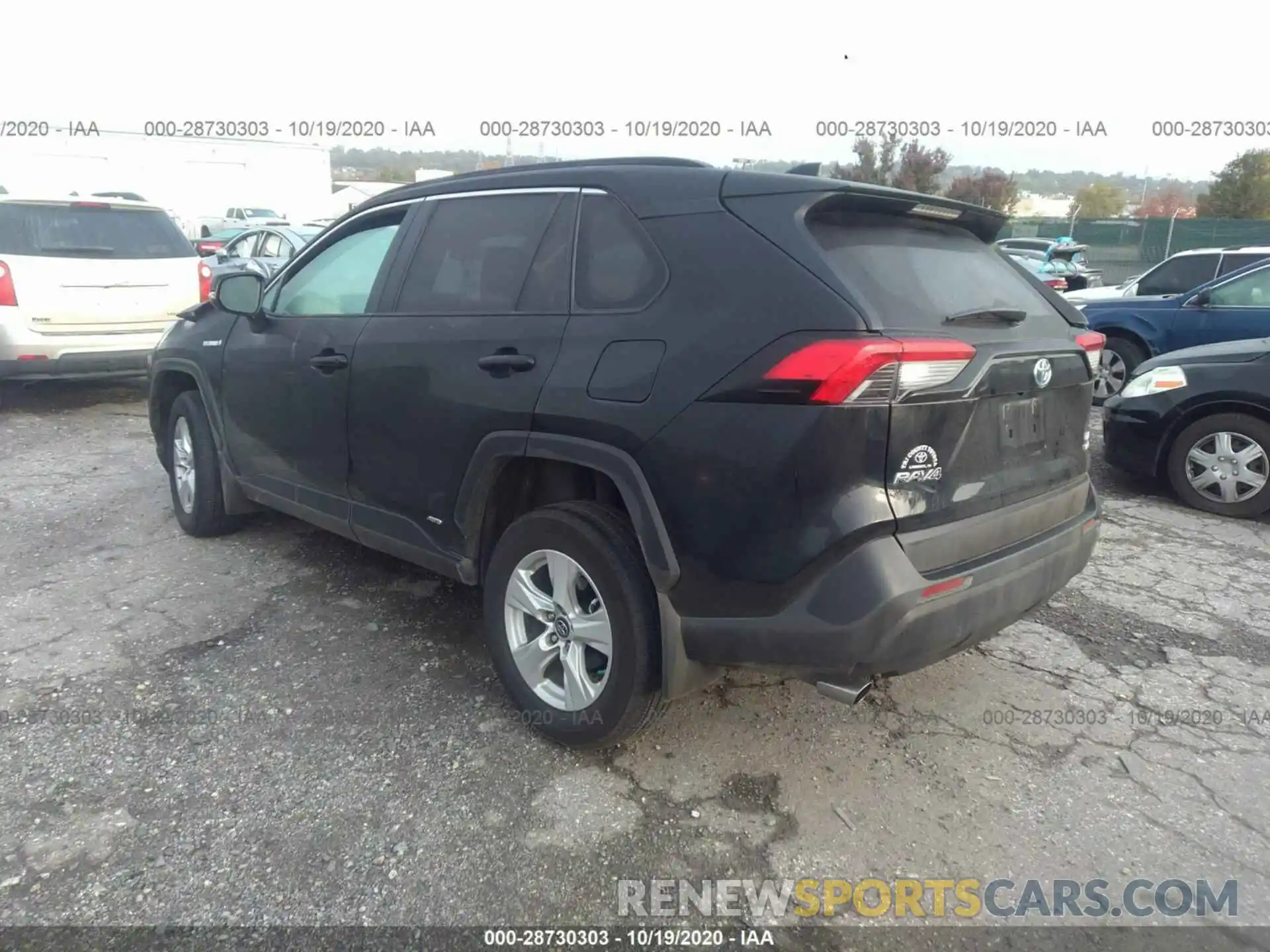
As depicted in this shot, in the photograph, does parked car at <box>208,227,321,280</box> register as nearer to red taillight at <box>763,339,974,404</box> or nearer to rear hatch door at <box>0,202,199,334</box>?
rear hatch door at <box>0,202,199,334</box>

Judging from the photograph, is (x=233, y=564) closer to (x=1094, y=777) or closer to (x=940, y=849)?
(x=940, y=849)

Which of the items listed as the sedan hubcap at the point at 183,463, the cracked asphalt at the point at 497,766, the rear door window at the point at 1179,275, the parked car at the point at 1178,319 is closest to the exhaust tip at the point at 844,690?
the cracked asphalt at the point at 497,766

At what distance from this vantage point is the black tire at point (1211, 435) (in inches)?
217

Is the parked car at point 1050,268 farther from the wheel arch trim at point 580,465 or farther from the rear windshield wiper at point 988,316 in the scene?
the wheel arch trim at point 580,465

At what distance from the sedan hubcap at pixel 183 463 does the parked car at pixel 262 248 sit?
958 centimetres

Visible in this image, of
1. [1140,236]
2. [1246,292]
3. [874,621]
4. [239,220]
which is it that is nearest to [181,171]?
[239,220]

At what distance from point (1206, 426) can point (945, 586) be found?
4.29m

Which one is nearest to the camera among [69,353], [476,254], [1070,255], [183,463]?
[476,254]

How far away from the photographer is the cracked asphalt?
2.45 meters

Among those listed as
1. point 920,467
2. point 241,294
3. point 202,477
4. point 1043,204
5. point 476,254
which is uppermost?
point 1043,204

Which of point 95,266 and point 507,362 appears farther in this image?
point 95,266

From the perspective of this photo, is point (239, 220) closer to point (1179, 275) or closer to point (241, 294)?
point (1179, 275)

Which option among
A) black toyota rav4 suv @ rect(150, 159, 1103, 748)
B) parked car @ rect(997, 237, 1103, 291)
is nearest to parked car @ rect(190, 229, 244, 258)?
parked car @ rect(997, 237, 1103, 291)

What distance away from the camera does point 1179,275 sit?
401 inches
